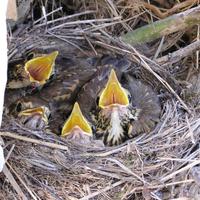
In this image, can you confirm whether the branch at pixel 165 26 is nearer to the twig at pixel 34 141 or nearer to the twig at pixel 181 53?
the twig at pixel 181 53

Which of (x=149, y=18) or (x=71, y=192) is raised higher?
(x=149, y=18)

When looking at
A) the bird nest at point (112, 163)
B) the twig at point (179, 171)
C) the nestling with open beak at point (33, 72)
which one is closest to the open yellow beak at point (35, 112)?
the bird nest at point (112, 163)

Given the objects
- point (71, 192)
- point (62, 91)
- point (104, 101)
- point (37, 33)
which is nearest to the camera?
point (71, 192)

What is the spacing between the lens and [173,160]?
5.34ft

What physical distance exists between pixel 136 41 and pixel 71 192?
0.65 meters

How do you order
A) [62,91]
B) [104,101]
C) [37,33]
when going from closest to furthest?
[104,101] → [62,91] → [37,33]

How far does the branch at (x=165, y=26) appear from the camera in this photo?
187 cm

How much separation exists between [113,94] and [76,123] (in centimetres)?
16

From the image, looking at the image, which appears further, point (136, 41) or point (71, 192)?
point (136, 41)

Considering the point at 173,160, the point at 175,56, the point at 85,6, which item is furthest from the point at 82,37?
the point at 173,160

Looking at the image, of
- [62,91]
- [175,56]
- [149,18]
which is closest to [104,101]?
[62,91]

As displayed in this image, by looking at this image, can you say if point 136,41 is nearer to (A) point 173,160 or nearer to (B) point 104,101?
(B) point 104,101

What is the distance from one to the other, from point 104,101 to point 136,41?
30 cm

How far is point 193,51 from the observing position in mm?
1943
